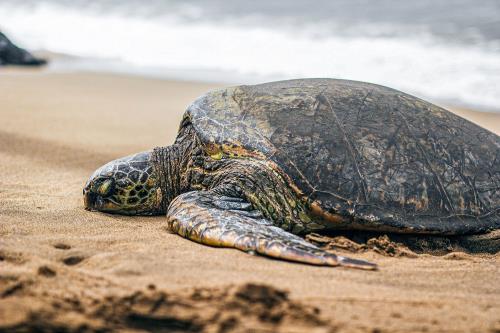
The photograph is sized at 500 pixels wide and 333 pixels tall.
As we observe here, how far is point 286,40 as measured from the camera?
12.3 meters

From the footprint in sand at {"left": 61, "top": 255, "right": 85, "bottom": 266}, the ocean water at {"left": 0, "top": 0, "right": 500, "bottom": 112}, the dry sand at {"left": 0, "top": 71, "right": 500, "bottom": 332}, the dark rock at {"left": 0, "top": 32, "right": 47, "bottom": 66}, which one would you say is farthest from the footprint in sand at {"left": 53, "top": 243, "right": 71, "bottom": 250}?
the dark rock at {"left": 0, "top": 32, "right": 47, "bottom": 66}

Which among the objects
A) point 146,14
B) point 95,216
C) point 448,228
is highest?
point 146,14

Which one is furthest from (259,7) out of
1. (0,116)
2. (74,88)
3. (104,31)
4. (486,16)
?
(0,116)

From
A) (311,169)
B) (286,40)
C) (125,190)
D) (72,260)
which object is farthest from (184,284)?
(286,40)

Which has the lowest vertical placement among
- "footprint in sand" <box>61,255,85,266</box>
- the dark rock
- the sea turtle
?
"footprint in sand" <box>61,255,85,266</box>

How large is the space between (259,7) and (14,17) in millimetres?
6481

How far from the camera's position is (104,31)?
1429 centimetres

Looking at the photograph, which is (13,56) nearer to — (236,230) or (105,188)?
(105,188)

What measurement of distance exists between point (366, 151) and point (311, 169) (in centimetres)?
37

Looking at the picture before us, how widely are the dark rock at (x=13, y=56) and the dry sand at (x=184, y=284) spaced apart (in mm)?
6693

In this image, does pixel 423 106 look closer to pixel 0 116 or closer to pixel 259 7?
pixel 0 116

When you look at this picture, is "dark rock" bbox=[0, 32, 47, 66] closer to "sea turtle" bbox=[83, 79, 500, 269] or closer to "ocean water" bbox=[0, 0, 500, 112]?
"ocean water" bbox=[0, 0, 500, 112]

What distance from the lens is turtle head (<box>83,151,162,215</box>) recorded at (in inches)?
160

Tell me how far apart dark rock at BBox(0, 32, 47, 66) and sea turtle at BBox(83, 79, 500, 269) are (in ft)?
24.1
